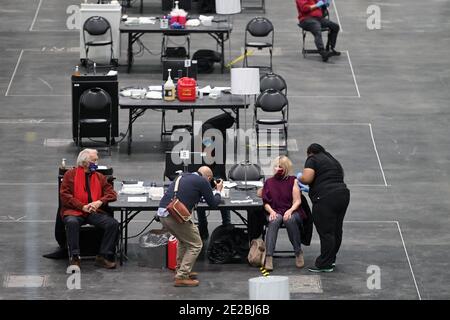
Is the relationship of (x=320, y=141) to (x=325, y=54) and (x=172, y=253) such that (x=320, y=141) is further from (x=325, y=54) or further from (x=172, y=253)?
(x=172, y=253)

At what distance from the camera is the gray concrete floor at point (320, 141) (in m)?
19.6

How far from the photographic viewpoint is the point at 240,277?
774 inches

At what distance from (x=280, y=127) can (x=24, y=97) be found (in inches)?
197

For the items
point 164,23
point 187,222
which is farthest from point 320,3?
point 187,222

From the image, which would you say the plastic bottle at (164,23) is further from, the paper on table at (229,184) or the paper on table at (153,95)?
the paper on table at (229,184)

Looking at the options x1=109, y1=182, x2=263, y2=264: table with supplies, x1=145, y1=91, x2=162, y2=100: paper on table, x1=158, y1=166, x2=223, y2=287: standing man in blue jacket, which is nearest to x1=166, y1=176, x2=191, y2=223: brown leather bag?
x1=158, y1=166, x2=223, y2=287: standing man in blue jacket

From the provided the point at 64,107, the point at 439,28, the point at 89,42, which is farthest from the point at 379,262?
the point at 439,28

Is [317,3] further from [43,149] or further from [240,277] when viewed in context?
[240,277]

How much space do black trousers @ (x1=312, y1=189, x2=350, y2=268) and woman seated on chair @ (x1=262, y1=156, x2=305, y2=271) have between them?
279mm

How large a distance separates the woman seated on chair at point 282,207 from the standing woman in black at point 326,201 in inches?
7.7

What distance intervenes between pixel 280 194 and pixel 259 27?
10954 mm

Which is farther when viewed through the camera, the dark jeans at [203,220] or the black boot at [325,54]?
the black boot at [325,54]

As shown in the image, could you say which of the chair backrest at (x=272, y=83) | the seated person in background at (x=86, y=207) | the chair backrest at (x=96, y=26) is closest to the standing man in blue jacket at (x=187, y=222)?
the seated person in background at (x=86, y=207)

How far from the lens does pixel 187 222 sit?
19156 mm
